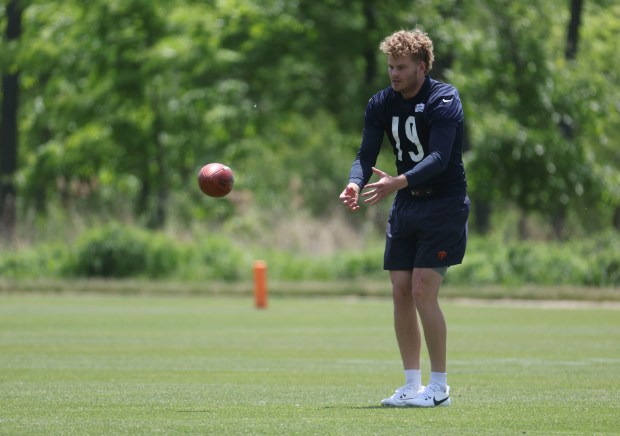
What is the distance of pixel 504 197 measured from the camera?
3944 cm

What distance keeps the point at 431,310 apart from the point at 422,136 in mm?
1130

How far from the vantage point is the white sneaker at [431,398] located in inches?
369

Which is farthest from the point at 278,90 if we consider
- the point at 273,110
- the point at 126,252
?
the point at 126,252

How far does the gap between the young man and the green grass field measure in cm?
41

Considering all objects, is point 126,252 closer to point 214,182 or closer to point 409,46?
point 214,182

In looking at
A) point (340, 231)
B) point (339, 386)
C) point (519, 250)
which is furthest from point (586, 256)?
point (339, 386)

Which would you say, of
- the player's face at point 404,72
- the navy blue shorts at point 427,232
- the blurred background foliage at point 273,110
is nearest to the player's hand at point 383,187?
the navy blue shorts at point 427,232

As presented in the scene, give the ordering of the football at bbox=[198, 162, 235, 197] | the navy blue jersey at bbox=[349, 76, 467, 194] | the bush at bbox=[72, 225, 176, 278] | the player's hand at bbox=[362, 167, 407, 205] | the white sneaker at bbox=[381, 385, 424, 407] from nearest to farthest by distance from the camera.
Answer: the player's hand at bbox=[362, 167, 407, 205]
the navy blue jersey at bbox=[349, 76, 467, 194]
the white sneaker at bbox=[381, 385, 424, 407]
the football at bbox=[198, 162, 235, 197]
the bush at bbox=[72, 225, 176, 278]

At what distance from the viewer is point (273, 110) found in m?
43.6

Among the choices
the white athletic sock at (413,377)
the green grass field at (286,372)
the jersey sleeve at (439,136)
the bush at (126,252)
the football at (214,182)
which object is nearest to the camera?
the green grass field at (286,372)

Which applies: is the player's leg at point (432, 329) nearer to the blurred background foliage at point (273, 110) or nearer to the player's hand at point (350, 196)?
the player's hand at point (350, 196)

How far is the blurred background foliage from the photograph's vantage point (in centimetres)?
3762

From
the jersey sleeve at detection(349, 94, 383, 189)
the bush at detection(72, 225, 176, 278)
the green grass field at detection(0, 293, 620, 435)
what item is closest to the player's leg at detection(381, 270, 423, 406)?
the green grass field at detection(0, 293, 620, 435)

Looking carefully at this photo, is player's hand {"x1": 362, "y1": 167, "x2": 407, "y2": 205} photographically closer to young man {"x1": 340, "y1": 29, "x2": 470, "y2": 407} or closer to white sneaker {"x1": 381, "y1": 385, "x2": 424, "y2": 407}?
young man {"x1": 340, "y1": 29, "x2": 470, "y2": 407}
